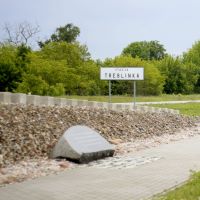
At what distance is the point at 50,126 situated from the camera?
14477 millimetres

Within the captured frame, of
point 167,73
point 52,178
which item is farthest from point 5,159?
point 167,73

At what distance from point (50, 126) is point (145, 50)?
95.1 meters

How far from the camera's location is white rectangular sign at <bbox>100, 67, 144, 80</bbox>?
2611 cm

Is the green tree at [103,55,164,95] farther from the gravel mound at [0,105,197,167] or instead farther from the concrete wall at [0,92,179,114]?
the concrete wall at [0,92,179,114]

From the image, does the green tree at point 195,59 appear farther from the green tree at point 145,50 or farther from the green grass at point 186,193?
the green grass at point 186,193

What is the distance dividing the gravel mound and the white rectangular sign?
378 centimetres

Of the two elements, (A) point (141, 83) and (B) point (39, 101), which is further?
(A) point (141, 83)

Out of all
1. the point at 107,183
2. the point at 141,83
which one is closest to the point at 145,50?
the point at 141,83

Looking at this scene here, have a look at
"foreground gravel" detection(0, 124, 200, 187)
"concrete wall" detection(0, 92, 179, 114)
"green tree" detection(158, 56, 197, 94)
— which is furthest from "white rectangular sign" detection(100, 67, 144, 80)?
"green tree" detection(158, 56, 197, 94)

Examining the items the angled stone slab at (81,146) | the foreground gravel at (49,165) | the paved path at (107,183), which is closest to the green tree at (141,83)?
the foreground gravel at (49,165)

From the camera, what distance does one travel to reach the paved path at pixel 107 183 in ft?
27.6

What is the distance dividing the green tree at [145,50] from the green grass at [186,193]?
91488mm

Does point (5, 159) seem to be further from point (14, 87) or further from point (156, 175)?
point (14, 87)

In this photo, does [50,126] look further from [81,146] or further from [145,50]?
[145,50]
